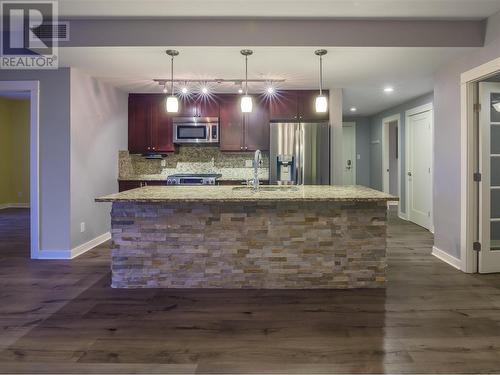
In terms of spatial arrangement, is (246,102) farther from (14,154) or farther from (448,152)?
(14,154)

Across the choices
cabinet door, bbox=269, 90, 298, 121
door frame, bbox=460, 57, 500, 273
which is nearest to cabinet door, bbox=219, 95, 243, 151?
cabinet door, bbox=269, 90, 298, 121

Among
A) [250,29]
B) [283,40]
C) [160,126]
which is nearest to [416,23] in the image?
[283,40]

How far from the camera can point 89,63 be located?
11.9 ft

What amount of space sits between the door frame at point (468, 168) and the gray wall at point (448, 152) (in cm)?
10

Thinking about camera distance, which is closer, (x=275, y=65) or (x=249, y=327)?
(x=249, y=327)

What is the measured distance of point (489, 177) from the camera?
10.8ft

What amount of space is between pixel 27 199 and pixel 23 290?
254 inches

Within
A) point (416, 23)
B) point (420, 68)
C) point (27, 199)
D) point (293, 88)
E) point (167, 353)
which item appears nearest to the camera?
point (167, 353)

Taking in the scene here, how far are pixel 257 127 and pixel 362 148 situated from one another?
408 cm

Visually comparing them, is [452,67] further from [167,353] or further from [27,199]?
[27,199]

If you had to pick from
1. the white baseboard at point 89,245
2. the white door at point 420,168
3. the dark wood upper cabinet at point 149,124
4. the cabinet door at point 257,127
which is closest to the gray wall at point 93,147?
the white baseboard at point 89,245

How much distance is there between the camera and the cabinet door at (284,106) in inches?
199

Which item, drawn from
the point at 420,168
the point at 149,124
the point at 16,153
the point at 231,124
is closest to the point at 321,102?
the point at 231,124

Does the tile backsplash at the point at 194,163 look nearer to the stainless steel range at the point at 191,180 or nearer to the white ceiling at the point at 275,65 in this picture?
the stainless steel range at the point at 191,180
